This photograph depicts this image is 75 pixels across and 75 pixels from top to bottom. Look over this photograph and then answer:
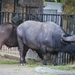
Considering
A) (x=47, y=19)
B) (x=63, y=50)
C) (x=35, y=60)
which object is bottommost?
(x=35, y=60)

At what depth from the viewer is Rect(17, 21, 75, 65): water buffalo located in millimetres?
10148

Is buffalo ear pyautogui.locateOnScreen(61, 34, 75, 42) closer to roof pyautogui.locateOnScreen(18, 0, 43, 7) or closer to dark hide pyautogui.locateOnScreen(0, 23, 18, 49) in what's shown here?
dark hide pyautogui.locateOnScreen(0, 23, 18, 49)

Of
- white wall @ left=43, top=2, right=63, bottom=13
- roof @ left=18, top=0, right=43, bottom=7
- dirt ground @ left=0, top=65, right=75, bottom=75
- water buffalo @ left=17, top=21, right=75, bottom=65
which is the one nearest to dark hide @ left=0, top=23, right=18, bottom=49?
water buffalo @ left=17, top=21, right=75, bottom=65

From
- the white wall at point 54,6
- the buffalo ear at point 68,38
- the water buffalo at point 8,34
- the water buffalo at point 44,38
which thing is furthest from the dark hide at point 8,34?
the white wall at point 54,6

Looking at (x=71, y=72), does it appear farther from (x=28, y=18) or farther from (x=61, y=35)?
(x=28, y=18)

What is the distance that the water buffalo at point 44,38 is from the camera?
10148mm

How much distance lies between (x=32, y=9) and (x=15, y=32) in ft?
18.0

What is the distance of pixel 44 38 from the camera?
10289 millimetres

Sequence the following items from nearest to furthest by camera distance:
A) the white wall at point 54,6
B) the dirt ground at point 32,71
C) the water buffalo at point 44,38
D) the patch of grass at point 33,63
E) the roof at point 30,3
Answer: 1. the dirt ground at point 32,71
2. the water buffalo at point 44,38
3. the patch of grass at point 33,63
4. the white wall at point 54,6
5. the roof at point 30,3

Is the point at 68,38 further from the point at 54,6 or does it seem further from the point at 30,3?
the point at 30,3

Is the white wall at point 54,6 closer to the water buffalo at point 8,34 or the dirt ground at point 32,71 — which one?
the water buffalo at point 8,34

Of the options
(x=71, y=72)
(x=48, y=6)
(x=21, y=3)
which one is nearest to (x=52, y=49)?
(x=71, y=72)

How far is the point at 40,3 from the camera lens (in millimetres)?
16328

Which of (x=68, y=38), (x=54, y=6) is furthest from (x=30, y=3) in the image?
(x=68, y=38)
